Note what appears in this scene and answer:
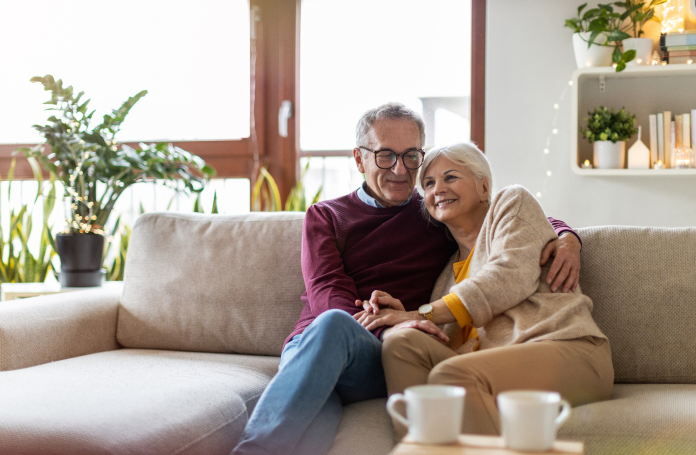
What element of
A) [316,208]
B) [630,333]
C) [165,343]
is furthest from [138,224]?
[630,333]

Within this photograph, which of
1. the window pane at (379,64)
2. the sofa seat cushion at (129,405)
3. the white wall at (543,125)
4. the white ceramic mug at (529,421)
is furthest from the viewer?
the window pane at (379,64)

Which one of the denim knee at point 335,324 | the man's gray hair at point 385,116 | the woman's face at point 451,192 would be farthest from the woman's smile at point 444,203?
the denim knee at point 335,324

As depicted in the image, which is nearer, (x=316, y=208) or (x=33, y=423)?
(x=33, y=423)

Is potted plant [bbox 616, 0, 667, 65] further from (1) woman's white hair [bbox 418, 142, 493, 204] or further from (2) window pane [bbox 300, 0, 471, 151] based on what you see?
(1) woman's white hair [bbox 418, 142, 493, 204]

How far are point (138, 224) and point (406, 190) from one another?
99cm

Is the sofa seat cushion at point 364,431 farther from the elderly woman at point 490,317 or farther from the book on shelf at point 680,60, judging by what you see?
the book on shelf at point 680,60

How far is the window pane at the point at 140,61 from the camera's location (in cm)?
337

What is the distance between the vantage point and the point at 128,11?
350 centimetres

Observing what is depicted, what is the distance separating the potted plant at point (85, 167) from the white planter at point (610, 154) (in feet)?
5.98

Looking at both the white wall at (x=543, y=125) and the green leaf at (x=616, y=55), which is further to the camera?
the white wall at (x=543, y=125)

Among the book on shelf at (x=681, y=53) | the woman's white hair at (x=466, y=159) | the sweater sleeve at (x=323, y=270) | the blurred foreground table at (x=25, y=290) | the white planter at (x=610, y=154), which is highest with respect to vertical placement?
the book on shelf at (x=681, y=53)

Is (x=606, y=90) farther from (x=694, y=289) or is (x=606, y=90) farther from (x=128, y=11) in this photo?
(x=128, y=11)

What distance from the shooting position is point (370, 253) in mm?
1797

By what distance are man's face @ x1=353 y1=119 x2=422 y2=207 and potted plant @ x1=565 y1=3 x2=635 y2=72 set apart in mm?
1201
